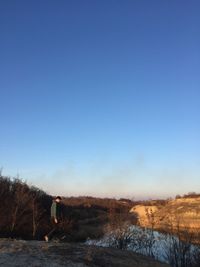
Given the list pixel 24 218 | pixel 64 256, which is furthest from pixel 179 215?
pixel 64 256

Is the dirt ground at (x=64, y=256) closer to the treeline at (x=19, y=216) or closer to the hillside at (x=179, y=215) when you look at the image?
the treeline at (x=19, y=216)

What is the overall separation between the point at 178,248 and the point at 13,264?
8538 mm

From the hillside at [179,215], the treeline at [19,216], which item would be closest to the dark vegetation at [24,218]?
the treeline at [19,216]

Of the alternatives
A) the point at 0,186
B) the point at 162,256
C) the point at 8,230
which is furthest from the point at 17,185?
the point at 162,256

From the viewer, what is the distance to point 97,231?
1780 inches

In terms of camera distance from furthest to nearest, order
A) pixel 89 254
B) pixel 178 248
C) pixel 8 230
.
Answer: pixel 8 230
pixel 178 248
pixel 89 254

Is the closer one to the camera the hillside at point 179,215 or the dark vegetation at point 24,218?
the dark vegetation at point 24,218

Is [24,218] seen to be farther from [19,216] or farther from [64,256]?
[64,256]

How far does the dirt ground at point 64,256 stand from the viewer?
53.1 ft

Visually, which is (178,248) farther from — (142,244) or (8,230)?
(8,230)

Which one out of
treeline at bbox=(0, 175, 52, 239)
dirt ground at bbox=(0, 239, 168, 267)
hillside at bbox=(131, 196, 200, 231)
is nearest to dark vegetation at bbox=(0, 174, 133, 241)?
treeline at bbox=(0, 175, 52, 239)

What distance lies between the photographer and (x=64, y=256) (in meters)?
17.1

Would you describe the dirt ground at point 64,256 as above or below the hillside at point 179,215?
below

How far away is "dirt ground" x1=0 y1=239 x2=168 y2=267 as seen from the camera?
1617cm
